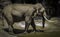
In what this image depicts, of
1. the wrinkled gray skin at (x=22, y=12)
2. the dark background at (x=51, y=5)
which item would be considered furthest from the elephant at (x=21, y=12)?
the dark background at (x=51, y=5)

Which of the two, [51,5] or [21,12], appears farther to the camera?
[51,5]

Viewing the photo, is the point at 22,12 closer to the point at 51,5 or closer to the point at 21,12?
the point at 21,12

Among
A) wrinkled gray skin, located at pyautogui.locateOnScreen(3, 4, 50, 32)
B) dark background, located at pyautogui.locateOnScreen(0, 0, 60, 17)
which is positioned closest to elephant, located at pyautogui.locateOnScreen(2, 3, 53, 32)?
wrinkled gray skin, located at pyautogui.locateOnScreen(3, 4, 50, 32)

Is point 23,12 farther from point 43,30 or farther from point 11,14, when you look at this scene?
point 43,30

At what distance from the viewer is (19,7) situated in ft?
26.9

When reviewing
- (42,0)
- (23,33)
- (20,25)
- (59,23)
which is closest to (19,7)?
(23,33)

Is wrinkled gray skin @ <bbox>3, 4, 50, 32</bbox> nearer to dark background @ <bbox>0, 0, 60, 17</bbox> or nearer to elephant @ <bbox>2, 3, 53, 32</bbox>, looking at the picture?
elephant @ <bbox>2, 3, 53, 32</bbox>

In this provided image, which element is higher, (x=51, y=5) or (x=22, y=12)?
(x=22, y=12)

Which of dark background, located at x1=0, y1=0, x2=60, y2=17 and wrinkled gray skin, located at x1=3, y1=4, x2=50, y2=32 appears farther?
dark background, located at x1=0, y1=0, x2=60, y2=17

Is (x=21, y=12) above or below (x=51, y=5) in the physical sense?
above

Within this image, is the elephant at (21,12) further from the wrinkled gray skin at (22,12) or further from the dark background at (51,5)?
the dark background at (51,5)

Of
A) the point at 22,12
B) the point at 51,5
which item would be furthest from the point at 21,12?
the point at 51,5

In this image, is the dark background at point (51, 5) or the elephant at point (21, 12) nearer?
the elephant at point (21, 12)

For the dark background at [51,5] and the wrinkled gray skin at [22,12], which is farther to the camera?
the dark background at [51,5]
